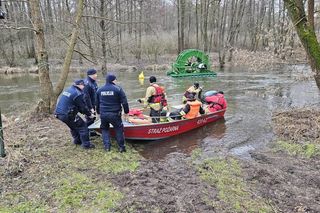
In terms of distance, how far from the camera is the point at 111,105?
23.9 feet

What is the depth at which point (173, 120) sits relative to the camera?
380 inches

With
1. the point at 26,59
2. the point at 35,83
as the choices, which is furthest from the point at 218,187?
the point at 26,59

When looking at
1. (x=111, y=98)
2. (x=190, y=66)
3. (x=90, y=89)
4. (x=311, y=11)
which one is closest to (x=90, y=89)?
(x=90, y=89)

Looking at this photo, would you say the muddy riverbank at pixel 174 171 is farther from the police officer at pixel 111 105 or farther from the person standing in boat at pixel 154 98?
the person standing in boat at pixel 154 98

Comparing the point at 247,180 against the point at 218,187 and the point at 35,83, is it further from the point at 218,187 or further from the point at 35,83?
the point at 35,83

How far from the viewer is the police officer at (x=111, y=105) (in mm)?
7238

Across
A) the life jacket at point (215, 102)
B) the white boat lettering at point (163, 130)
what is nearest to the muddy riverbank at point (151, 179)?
the white boat lettering at point (163, 130)

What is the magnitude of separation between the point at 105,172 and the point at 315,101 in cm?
1148

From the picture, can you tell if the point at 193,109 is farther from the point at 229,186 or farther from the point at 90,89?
the point at 229,186

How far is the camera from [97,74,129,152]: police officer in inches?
285

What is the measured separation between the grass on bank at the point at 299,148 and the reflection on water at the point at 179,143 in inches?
77.3

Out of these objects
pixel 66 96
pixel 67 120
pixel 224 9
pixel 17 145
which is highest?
pixel 224 9

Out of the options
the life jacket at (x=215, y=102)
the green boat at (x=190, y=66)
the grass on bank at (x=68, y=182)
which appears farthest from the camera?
the green boat at (x=190, y=66)

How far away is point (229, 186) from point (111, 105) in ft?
10.1
